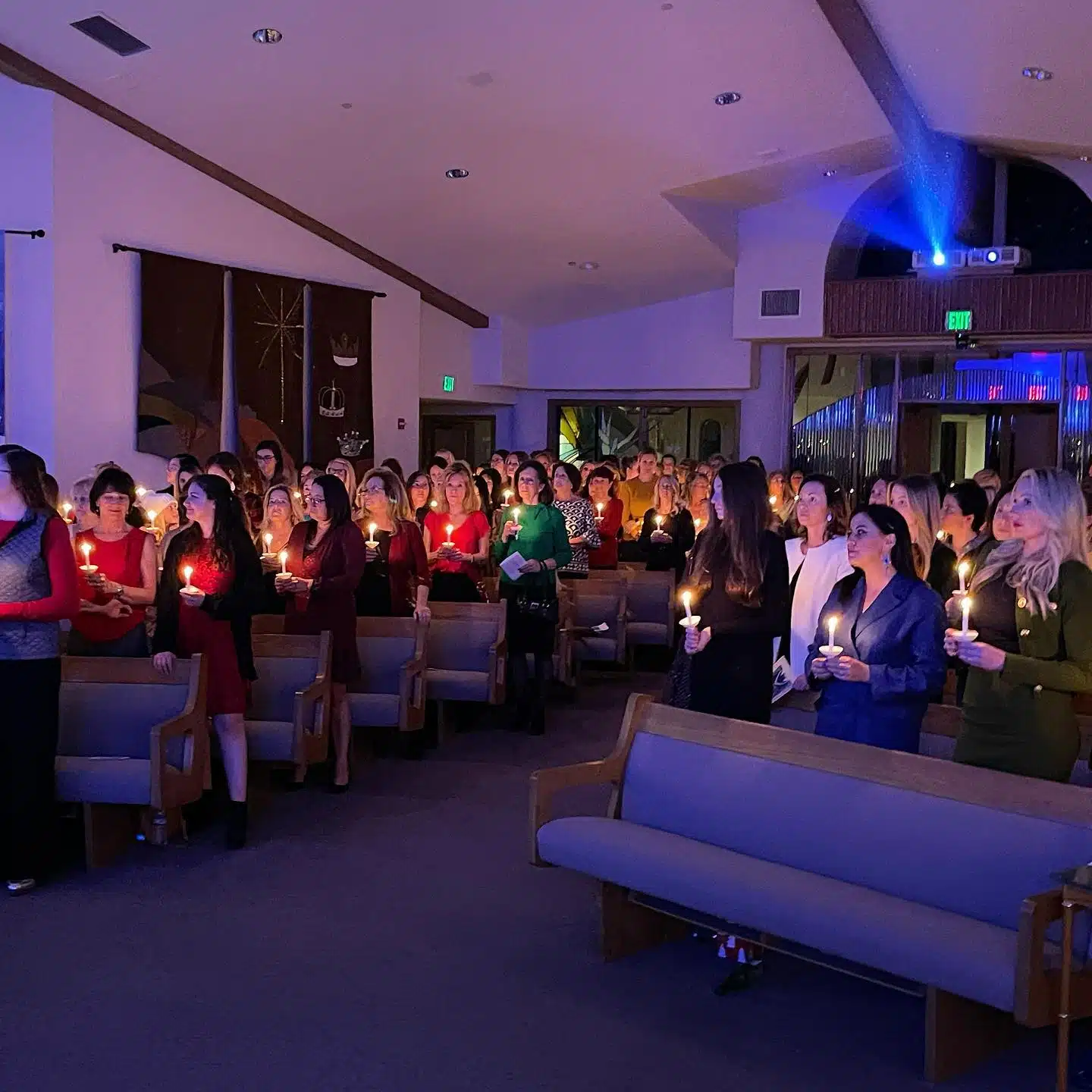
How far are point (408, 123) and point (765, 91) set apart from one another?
2925mm

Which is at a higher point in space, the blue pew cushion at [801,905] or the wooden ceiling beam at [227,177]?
the wooden ceiling beam at [227,177]

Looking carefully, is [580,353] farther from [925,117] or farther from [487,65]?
[487,65]

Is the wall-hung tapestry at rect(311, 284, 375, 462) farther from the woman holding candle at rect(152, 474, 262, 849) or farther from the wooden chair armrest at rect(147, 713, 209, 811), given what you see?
the wooden chair armrest at rect(147, 713, 209, 811)

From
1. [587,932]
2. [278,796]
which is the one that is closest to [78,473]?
[278,796]

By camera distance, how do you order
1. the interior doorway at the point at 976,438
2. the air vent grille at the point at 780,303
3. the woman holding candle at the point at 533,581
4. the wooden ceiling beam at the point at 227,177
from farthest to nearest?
the interior doorway at the point at 976,438
the air vent grille at the point at 780,303
the wooden ceiling beam at the point at 227,177
the woman holding candle at the point at 533,581

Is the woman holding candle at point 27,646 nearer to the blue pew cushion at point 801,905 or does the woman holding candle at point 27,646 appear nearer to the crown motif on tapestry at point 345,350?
the blue pew cushion at point 801,905

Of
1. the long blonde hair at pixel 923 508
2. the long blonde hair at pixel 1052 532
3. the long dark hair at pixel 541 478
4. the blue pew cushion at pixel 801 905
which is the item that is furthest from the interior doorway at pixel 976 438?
the blue pew cushion at pixel 801 905

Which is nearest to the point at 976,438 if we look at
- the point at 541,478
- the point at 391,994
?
the point at 541,478

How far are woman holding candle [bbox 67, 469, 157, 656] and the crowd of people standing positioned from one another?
0.01 metres

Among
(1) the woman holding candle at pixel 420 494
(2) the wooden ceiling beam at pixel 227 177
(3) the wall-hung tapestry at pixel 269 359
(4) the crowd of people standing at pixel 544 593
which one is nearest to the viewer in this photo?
(4) the crowd of people standing at pixel 544 593

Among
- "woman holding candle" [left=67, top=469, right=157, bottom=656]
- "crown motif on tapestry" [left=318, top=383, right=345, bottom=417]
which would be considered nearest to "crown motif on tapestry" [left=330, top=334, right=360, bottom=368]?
"crown motif on tapestry" [left=318, top=383, right=345, bottom=417]

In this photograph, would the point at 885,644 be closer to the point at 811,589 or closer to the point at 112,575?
the point at 811,589

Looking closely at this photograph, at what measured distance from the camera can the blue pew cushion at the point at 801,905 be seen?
334 centimetres

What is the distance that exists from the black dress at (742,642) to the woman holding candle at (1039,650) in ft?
2.87
